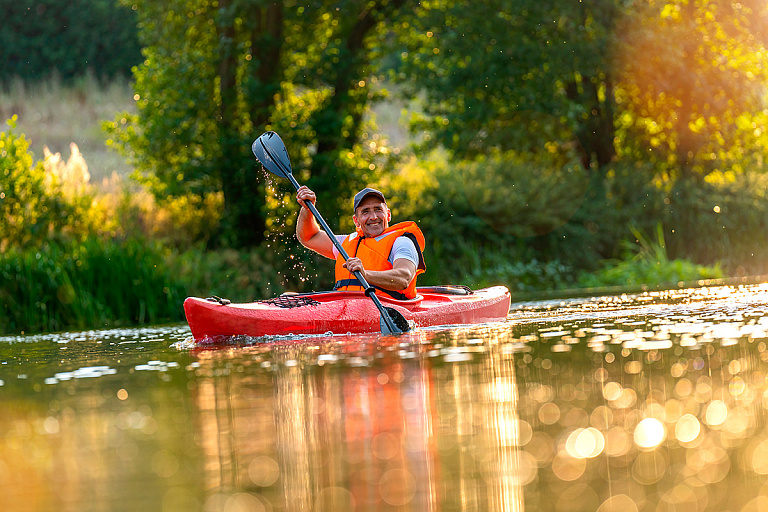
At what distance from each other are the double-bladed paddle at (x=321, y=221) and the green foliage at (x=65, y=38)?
76.6 feet

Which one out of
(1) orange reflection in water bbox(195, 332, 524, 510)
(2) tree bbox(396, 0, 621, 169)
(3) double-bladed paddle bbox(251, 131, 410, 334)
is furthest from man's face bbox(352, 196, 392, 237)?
(2) tree bbox(396, 0, 621, 169)

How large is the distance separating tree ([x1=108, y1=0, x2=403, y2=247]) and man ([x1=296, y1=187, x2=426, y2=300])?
7.16 meters

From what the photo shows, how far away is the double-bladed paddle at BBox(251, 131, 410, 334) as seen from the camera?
26.7 feet

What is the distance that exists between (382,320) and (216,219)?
8.79 m

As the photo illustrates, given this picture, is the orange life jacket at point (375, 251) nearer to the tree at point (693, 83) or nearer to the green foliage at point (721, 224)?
the tree at point (693, 83)

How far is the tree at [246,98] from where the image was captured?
16.1 meters

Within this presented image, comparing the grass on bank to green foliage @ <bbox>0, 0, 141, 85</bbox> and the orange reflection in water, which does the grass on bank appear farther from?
green foliage @ <bbox>0, 0, 141, 85</bbox>

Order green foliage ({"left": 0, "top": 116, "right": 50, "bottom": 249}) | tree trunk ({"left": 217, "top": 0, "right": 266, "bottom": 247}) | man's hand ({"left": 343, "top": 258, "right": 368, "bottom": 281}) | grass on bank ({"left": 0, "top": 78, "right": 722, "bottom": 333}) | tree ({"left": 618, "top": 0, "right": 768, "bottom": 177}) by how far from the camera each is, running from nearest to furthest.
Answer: man's hand ({"left": 343, "top": 258, "right": 368, "bottom": 281})
grass on bank ({"left": 0, "top": 78, "right": 722, "bottom": 333})
green foliage ({"left": 0, "top": 116, "right": 50, "bottom": 249})
tree trunk ({"left": 217, "top": 0, "right": 266, "bottom": 247})
tree ({"left": 618, "top": 0, "right": 768, "bottom": 177})

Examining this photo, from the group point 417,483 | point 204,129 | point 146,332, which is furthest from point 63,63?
point 417,483

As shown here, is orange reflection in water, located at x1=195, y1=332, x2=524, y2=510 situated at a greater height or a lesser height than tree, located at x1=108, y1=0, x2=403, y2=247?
lesser

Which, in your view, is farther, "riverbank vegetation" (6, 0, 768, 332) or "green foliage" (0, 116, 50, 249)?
"riverbank vegetation" (6, 0, 768, 332)

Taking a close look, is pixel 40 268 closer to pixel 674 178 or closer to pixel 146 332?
pixel 146 332

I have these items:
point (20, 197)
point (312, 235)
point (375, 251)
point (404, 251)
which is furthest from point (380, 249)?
point (20, 197)

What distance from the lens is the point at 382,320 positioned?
8.16 m
